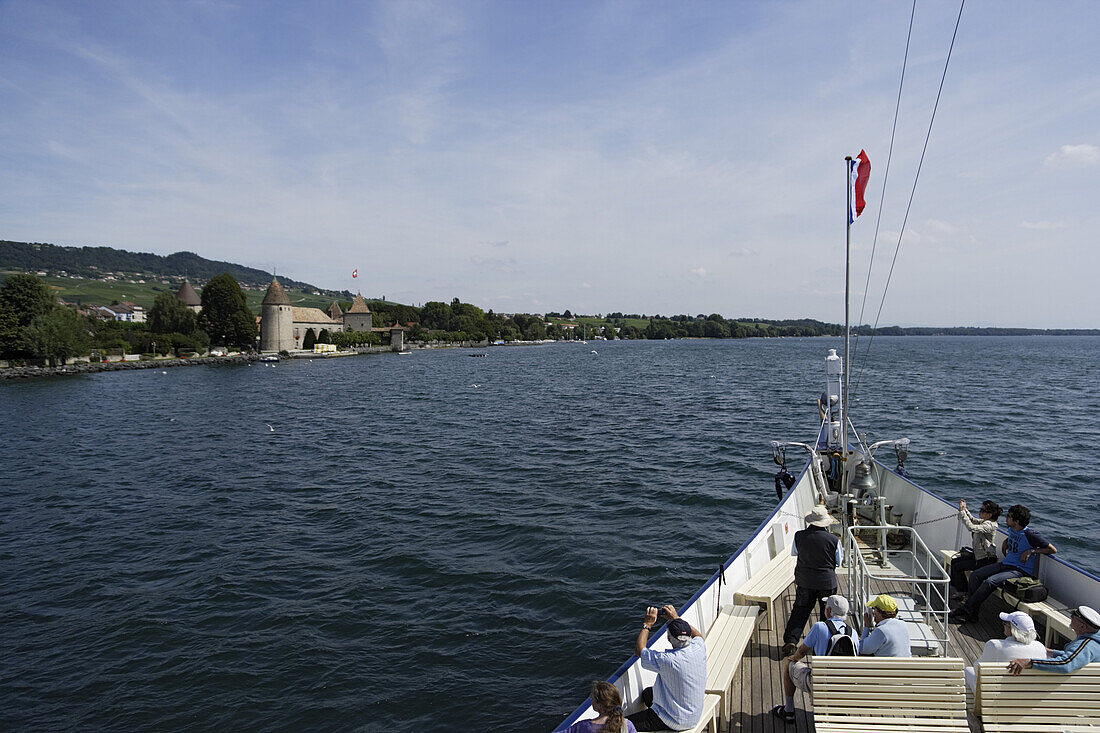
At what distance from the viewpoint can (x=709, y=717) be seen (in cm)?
623

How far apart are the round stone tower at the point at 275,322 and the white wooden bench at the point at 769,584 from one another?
129079mm

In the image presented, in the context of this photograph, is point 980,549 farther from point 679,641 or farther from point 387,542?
point 387,542

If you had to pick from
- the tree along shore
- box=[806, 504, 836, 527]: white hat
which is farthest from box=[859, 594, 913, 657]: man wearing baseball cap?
the tree along shore

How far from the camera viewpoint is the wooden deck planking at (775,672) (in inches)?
265

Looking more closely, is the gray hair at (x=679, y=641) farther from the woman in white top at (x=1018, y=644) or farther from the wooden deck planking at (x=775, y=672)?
the woman in white top at (x=1018, y=644)

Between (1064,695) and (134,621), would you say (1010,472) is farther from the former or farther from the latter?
(134,621)

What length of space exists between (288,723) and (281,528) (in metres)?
10.4

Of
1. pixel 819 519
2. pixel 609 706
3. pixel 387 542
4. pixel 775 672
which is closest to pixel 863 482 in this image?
pixel 819 519

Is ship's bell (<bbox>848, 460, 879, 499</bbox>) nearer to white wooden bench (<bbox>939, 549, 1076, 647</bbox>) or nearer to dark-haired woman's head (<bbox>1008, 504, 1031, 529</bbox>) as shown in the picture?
white wooden bench (<bbox>939, 549, 1076, 647</bbox>)

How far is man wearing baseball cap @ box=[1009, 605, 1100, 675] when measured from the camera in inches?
219

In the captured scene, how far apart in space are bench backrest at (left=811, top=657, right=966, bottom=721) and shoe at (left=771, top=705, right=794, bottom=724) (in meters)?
1.20

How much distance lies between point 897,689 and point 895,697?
0.07m

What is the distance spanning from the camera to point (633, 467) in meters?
26.2

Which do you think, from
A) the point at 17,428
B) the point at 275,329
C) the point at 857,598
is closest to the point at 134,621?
the point at 857,598
